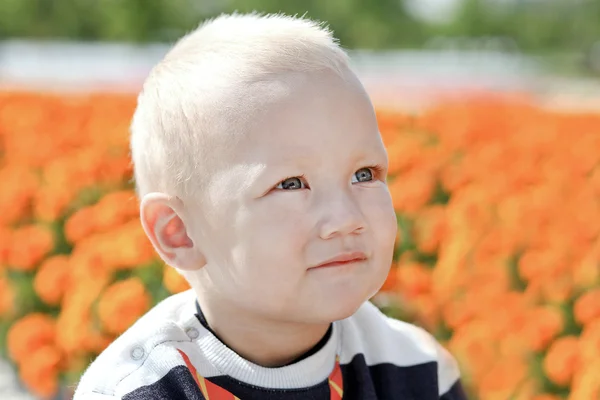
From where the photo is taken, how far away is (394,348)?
1.86 m

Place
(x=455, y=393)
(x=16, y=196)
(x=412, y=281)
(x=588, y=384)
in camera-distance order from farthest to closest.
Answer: (x=16, y=196) → (x=412, y=281) → (x=588, y=384) → (x=455, y=393)

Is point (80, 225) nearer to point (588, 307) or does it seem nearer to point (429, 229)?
point (429, 229)

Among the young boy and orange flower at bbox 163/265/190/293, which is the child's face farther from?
orange flower at bbox 163/265/190/293

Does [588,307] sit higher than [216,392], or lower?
lower

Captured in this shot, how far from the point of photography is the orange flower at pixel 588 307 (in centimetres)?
255

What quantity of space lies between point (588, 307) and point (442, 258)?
2.04 ft

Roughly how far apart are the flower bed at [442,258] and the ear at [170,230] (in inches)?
37.6

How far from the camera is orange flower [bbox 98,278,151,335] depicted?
→ 269 cm

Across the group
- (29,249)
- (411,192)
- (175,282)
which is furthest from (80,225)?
(411,192)

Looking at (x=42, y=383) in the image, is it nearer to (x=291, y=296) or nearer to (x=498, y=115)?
(x=291, y=296)

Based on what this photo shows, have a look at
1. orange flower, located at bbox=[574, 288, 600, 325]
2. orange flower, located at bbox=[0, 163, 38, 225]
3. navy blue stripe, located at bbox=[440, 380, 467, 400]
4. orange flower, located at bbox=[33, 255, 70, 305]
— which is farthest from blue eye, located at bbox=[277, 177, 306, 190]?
orange flower, located at bbox=[0, 163, 38, 225]

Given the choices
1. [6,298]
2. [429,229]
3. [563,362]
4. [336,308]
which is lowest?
[6,298]

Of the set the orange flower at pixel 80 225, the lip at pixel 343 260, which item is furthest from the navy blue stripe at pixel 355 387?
the orange flower at pixel 80 225

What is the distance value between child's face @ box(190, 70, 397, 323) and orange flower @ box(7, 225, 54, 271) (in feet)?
6.66
